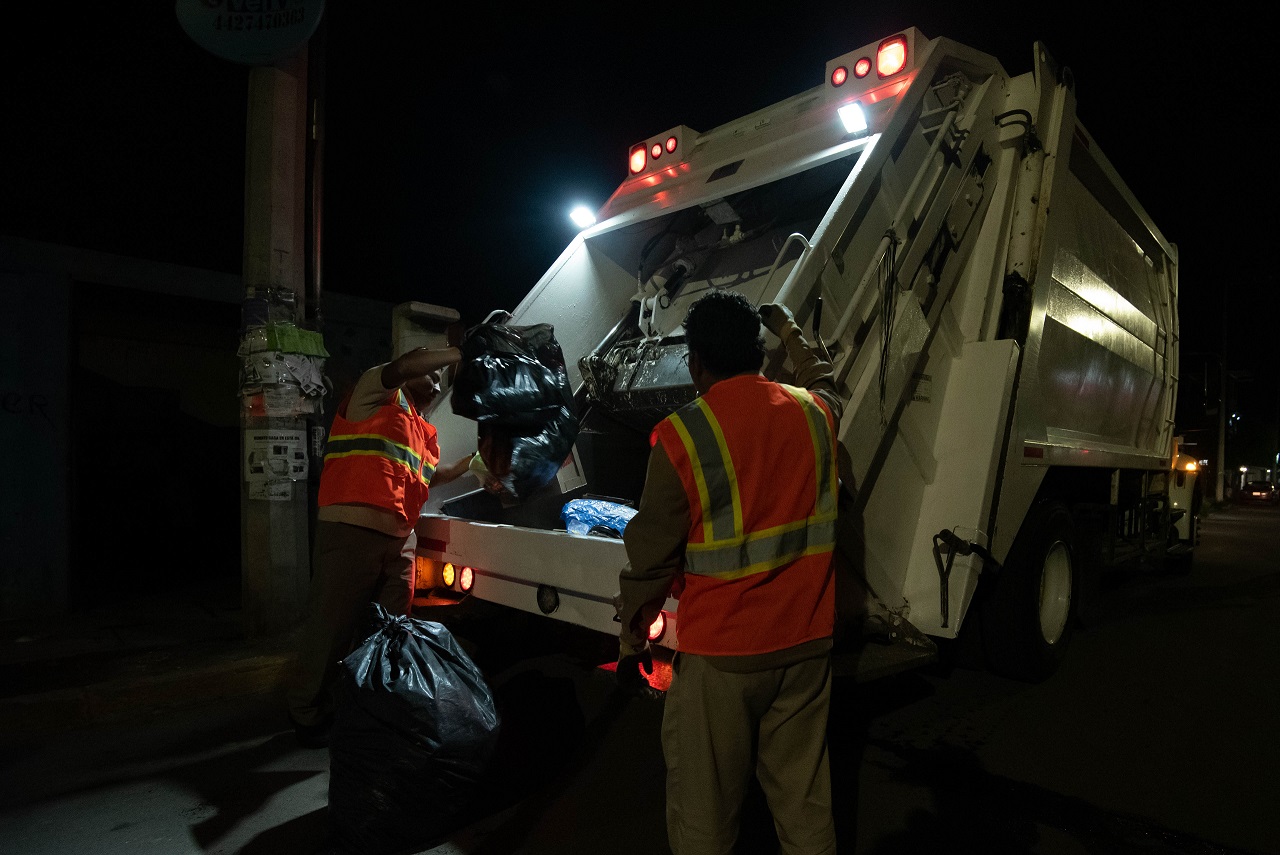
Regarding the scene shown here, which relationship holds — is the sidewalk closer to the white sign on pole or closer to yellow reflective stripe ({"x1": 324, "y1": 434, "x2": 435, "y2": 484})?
yellow reflective stripe ({"x1": 324, "y1": 434, "x2": 435, "y2": 484})

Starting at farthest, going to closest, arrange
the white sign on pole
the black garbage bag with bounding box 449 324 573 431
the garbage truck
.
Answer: the white sign on pole < the black garbage bag with bounding box 449 324 573 431 < the garbage truck

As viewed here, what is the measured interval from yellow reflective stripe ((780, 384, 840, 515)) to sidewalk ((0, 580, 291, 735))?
294 cm

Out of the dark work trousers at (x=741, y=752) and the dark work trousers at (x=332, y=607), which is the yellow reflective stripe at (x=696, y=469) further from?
the dark work trousers at (x=332, y=607)

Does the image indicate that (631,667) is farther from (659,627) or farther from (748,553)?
(659,627)

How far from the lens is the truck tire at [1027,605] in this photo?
3367 mm

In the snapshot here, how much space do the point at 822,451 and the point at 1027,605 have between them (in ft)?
7.42

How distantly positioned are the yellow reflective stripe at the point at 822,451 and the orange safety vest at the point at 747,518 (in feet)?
0.05

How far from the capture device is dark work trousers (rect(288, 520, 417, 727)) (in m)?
2.78

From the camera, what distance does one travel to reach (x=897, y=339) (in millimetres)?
2785

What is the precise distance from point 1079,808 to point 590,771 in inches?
60.8

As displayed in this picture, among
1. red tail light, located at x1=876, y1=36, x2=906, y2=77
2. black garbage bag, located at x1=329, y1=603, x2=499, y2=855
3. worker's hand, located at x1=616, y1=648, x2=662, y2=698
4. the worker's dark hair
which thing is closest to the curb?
black garbage bag, located at x1=329, y1=603, x2=499, y2=855

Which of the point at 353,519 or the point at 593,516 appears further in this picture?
the point at 593,516

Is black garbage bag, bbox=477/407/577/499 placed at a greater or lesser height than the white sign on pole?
lesser

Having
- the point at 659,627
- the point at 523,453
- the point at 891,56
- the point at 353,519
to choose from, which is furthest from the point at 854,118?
the point at 353,519
